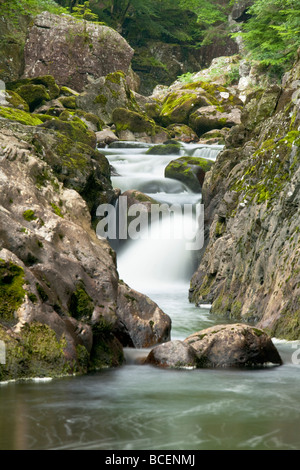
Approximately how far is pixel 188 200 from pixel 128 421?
1626 cm

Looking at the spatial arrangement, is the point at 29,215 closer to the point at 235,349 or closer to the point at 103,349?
the point at 103,349

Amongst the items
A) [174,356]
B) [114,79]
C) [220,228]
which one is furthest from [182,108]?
[174,356]

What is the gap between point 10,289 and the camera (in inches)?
225

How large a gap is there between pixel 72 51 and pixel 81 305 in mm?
32112

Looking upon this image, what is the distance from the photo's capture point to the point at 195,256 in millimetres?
18016

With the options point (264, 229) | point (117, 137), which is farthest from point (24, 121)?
point (264, 229)

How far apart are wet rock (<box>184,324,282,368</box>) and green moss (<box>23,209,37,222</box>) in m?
2.76

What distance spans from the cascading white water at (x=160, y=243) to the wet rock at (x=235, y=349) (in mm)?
9042

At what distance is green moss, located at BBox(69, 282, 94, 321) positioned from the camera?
21.1ft

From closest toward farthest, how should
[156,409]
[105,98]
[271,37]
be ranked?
1. [156,409]
2. [271,37]
3. [105,98]

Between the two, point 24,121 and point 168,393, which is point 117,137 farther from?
point 168,393

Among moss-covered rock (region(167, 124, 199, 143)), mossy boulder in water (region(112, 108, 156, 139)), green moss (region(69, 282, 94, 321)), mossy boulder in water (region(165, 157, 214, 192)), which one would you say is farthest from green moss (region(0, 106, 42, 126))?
green moss (region(69, 282, 94, 321))

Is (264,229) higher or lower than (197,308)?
higher

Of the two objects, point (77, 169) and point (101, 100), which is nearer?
point (77, 169)
